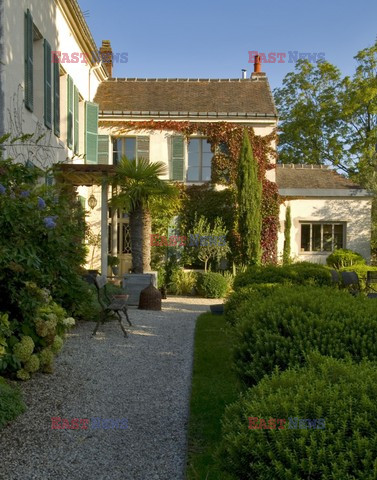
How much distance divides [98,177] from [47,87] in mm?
2756

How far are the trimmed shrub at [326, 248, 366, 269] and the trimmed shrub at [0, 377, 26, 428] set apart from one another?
47.8 ft

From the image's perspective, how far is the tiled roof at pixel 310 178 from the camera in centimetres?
1918

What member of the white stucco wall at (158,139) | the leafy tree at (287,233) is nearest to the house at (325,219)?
the leafy tree at (287,233)

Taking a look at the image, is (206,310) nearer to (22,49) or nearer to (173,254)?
(173,254)

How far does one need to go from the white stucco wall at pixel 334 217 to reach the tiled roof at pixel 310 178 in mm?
602

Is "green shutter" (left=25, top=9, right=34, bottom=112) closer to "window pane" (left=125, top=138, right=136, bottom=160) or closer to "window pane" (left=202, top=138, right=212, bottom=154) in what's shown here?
"window pane" (left=125, top=138, right=136, bottom=160)

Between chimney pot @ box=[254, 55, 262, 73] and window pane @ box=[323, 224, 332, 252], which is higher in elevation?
chimney pot @ box=[254, 55, 262, 73]

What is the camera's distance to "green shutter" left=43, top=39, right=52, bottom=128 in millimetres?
10531

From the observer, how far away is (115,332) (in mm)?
8156

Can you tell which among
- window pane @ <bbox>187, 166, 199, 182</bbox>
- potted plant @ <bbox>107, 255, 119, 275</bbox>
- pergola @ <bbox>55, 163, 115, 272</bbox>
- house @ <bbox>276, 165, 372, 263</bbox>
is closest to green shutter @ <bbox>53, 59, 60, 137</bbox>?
pergola @ <bbox>55, 163, 115, 272</bbox>

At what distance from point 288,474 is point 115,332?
655 centimetres

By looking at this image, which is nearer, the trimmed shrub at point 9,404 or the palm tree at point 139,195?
the trimmed shrub at point 9,404

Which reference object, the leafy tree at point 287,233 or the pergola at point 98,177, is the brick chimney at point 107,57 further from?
the leafy tree at point 287,233

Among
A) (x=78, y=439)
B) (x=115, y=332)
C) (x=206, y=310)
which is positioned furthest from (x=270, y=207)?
(x=78, y=439)
